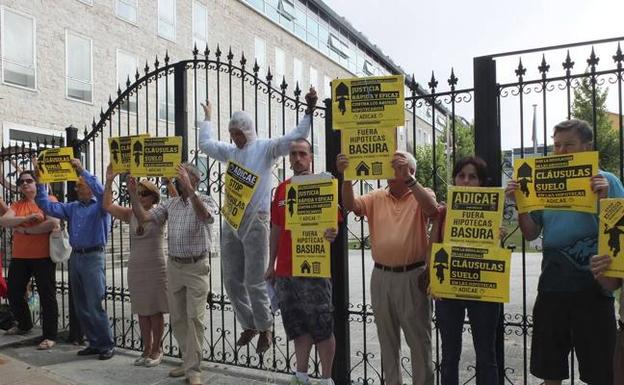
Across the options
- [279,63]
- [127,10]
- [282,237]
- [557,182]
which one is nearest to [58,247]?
[282,237]

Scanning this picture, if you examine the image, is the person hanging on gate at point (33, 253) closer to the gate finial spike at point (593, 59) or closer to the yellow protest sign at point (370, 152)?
the yellow protest sign at point (370, 152)

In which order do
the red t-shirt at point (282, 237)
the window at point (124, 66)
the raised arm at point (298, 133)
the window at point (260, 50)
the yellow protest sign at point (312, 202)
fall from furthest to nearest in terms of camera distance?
the window at point (260, 50) → the window at point (124, 66) → the raised arm at point (298, 133) → the red t-shirt at point (282, 237) → the yellow protest sign at point (312, 202)

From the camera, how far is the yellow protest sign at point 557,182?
10.0 feet

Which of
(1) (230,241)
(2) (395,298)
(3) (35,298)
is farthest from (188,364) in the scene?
(3) (35,298)

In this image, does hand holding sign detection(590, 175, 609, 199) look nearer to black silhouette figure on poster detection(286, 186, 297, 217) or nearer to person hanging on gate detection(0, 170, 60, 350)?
black silhouette figure on poster detection(286, 186, 297, 217)

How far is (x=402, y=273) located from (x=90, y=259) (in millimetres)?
3614

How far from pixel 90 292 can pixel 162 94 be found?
559 inches

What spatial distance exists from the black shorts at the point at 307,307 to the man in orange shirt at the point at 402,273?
422mm

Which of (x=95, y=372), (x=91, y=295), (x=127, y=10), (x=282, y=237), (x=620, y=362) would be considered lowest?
(x=95, y=372)

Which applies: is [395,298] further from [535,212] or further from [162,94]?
[162,94]

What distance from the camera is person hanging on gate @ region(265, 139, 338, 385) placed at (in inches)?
156

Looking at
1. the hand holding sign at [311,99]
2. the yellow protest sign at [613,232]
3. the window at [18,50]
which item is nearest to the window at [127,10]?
the window at [18,50]

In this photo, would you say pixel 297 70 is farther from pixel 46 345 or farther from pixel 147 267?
pixel 147 267

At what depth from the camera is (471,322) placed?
3.51 meters
